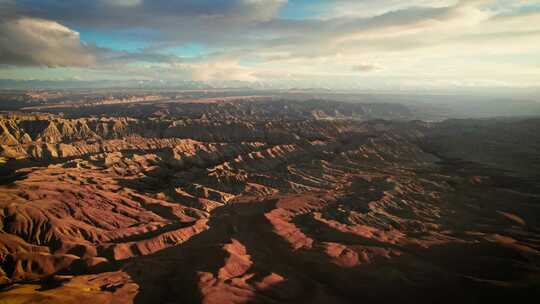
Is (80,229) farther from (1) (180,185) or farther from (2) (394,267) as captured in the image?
(2) (394,267)

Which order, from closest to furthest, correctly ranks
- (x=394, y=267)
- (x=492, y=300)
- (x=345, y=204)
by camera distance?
1. (x=492, y=300)
2. (x=394, y=267)
3. (x=345, y=204)

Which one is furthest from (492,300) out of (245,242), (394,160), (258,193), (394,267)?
(394,160)

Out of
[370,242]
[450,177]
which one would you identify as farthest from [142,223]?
[450,177]

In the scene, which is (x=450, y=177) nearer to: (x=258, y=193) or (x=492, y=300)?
(x=258, y=193)

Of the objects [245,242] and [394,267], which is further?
[245,242]

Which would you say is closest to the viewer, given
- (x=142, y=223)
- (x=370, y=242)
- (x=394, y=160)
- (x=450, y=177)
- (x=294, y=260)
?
(x=294, y=260)

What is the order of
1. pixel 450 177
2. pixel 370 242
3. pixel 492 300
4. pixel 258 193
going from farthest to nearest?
pixel 450 177
pixel 258 193
pixel 370 242
pixel 492 300
